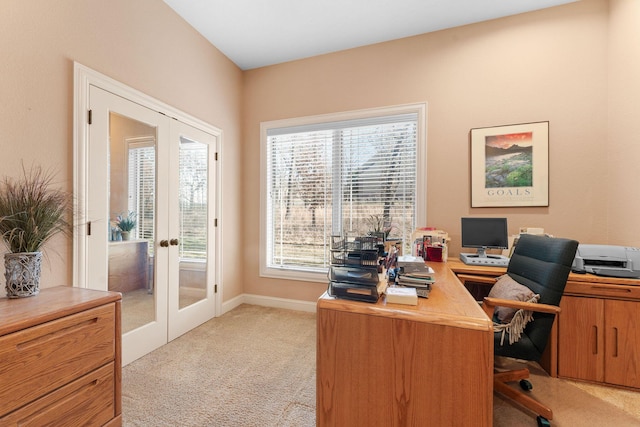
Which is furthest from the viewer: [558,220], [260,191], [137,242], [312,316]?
[260,191]

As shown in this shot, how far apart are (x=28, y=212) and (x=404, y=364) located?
2.12m

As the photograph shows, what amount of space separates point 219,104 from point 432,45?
249cm

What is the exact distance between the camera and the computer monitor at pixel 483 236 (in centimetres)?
248

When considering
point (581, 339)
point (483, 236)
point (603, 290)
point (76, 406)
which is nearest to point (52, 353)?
point (76, 406)

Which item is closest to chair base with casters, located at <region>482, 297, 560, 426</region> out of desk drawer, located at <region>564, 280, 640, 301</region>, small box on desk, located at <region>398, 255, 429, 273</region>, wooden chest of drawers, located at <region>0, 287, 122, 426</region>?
small box on desk, located at <region>398, 255, 429, 273</region>

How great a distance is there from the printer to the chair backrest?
0.68m

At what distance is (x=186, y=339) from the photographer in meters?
2.61

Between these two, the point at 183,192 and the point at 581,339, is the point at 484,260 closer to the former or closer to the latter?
the point at 581,339

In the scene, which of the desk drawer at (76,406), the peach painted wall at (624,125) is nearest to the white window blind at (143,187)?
the desk drawer at (76,406)

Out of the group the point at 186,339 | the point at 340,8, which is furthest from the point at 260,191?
the point at 340,8

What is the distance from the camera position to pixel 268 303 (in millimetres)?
3484

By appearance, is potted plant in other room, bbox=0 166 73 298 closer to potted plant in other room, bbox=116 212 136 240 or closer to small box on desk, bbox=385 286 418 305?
potted plant in other room, bbox=116 212 136 240

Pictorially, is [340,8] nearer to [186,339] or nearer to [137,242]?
[137,242]

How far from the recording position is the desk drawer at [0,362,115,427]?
1157 mm
